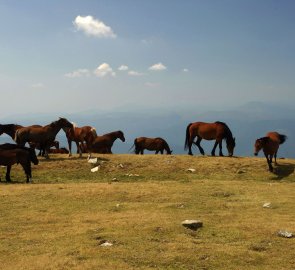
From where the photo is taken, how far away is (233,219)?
48.5ft

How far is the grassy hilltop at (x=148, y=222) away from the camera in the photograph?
10852 mm

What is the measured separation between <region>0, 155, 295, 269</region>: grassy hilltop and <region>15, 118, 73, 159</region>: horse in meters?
5.28

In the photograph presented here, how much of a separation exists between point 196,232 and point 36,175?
1571 cm

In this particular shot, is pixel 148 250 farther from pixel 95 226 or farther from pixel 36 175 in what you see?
pixel 36 175

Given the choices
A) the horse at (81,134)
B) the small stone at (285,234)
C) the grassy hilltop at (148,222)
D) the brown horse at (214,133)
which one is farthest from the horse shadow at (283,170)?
the horse at (81,134)

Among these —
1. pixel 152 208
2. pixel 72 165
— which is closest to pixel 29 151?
pixel 72 165

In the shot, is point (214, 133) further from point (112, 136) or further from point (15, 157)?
point (15, 157)

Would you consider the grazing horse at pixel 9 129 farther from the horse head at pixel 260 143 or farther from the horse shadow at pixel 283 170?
the horse shadow at pixel 283 170

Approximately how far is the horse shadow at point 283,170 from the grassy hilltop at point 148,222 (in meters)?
0.18

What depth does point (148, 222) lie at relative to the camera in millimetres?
14203

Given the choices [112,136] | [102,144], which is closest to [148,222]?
[102,144]

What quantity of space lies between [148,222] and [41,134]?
1904cm

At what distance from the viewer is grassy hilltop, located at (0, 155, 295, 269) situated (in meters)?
10.9

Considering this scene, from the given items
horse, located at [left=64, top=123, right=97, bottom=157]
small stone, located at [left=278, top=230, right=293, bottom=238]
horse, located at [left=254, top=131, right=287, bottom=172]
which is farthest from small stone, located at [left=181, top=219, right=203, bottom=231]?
horse, located at [left=64, top=123, right=97, bottom=157]
